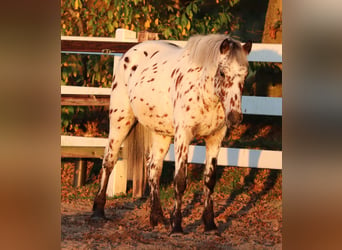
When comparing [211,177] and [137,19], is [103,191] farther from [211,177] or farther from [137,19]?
[137,19]

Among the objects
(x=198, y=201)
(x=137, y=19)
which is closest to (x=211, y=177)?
(x=198, y=201)

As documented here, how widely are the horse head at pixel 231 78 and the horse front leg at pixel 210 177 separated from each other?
471 mm

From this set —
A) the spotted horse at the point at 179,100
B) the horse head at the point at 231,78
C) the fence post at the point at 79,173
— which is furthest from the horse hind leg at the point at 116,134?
the fence post at the point at 79,173

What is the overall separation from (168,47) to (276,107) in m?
1.39

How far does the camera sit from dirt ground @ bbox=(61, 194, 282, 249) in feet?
13.0

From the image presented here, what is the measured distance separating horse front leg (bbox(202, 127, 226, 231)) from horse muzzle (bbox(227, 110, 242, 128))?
0.51 m

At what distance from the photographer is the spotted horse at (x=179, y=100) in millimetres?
3805

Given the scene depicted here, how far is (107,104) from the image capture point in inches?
231

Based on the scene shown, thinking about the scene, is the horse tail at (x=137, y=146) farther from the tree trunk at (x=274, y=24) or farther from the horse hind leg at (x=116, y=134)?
the tree trunk at (x=274, y=24)

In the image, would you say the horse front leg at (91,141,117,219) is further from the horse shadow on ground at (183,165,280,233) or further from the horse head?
the horse head
